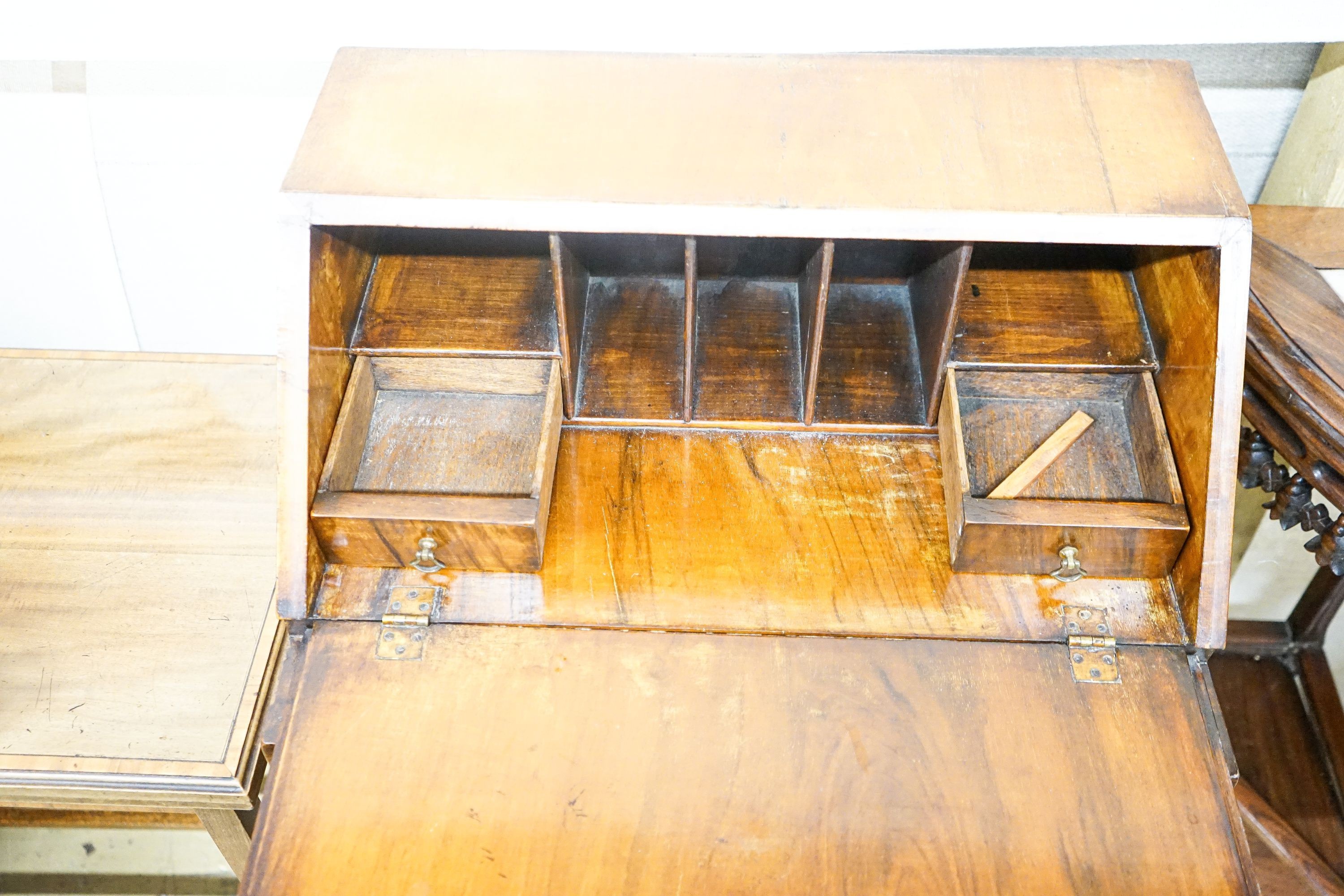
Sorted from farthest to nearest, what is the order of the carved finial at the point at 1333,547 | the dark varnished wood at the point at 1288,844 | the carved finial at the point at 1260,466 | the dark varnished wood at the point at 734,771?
1. the dark varnished wood at the point at 1288,844
2. the carved finial at the point at 1260,466
3. the carved finial at the point at 1333,547
4. the dark varnished wood at the point at 734,771

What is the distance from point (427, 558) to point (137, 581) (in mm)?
612

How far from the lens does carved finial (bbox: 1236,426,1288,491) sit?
128 cm

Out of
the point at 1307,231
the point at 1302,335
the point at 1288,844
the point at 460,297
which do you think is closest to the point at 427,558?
the point at 460,297

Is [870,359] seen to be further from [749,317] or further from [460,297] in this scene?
[460,297]

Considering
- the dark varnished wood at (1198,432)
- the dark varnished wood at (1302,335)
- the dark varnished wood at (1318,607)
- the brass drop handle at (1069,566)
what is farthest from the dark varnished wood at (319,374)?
the dark varnished wood at (1318,607)

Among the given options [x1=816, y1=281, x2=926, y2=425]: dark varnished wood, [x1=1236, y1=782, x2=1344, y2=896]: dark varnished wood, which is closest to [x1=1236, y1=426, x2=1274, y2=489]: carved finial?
[x1=816, y1=281, x2=926, y2=425]: dark varnished wood

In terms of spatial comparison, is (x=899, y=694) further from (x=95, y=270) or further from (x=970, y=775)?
(x=95, y=270)

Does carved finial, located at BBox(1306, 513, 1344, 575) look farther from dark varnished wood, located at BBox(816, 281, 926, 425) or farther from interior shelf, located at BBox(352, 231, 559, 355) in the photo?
interior shelf, located at BBox(352, 231, 559, 355)

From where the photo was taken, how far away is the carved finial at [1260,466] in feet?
4.19

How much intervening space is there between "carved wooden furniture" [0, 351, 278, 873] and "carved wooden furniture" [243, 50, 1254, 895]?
0.36 meters

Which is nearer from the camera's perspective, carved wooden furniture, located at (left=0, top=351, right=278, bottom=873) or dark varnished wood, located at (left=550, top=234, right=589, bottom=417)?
dark varnished wood, located at (left=550, top=234, right=589, bottom=417)

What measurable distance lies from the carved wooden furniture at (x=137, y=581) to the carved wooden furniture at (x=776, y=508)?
357 mm

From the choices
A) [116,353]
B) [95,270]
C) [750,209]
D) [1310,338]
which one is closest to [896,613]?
[750,209]

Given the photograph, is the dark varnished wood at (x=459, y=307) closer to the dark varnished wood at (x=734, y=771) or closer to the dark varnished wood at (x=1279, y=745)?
the dark varnished wood at (x=734, y=771)
